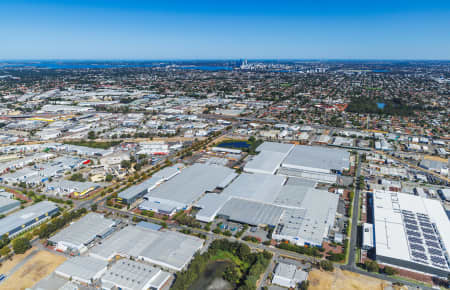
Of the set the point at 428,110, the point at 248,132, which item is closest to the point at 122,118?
the point at 248,132

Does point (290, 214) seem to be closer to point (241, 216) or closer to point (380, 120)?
point (241, 216)

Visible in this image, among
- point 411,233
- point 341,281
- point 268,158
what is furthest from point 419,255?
point 268,158

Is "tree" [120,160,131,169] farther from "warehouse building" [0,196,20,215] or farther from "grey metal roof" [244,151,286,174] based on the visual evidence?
"grey metal roof" [244,151,286,174]

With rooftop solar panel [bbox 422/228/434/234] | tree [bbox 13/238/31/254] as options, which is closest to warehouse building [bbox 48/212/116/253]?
tree [bbox 13/238/31/254]

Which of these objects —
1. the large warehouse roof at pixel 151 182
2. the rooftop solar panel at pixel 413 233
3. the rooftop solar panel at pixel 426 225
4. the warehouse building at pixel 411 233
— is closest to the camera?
the warehouse building at pixel 411 233

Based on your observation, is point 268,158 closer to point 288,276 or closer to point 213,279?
point 288,276

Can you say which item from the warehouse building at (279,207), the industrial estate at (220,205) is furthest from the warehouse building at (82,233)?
the warehouse building at (279,207)

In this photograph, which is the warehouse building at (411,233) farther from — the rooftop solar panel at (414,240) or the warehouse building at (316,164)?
the warehouse building at (316,164)
